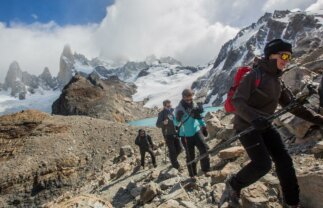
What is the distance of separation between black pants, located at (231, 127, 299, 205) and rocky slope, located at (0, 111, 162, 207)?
25.0 m

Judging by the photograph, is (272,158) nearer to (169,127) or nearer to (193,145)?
(193,145)

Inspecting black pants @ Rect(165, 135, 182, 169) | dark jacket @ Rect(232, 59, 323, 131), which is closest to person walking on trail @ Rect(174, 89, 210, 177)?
black pants @ Rect(165, 135, 182, 169)

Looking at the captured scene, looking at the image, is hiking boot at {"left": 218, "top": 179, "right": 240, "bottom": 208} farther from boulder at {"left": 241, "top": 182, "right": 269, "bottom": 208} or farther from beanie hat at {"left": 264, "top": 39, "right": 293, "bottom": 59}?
beanie hat at {"left": 264, "top": 39, "right": 293, "bottom": 59}

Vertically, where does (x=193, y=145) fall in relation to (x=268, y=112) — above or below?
below

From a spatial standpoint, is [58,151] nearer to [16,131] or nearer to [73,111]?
[16,131]

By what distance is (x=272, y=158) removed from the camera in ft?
17.5

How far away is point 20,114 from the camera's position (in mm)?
46406

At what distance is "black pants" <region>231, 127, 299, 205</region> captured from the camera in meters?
5.18

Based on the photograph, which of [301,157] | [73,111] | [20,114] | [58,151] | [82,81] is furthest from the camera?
[82,81]

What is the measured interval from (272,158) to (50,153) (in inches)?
1352

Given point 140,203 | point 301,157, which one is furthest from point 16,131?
point 301,157

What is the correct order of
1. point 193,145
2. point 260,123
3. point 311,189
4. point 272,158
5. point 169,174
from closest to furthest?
point 260,123 → point 272,158 → point 311,189 → point 193,145 → point 169,174

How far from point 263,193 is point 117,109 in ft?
391

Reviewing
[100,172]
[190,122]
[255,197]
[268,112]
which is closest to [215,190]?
[255,197]
